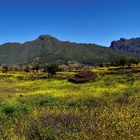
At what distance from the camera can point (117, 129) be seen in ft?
24.7

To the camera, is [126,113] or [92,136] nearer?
[92,136]

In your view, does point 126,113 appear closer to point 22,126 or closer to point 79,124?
point 79,124

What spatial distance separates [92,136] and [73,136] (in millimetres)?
423

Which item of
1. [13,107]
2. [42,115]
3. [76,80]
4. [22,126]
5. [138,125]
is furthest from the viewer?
[76,80]

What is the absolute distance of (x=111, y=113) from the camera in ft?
30.5

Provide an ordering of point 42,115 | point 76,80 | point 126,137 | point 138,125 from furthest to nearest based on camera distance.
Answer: point 76,80
point 42,115
point 138,125
point 126,137

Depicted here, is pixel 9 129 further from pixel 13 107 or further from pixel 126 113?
pixel 13 107

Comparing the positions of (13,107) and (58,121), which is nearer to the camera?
(58,121)

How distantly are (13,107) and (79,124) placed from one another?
5858 millimetres

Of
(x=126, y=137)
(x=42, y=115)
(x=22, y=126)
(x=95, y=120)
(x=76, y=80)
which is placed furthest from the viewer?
(x=76, y=80)

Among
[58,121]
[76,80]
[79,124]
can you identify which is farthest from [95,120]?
[76,80]

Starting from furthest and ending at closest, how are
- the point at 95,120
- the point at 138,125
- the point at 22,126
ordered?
the point at 22,126 < the point at 95,120 < the point at 138,125

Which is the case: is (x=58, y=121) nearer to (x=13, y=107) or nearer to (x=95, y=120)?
(x=95, y=120)

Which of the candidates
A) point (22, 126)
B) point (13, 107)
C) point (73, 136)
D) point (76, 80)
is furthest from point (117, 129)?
point (76, 80)
